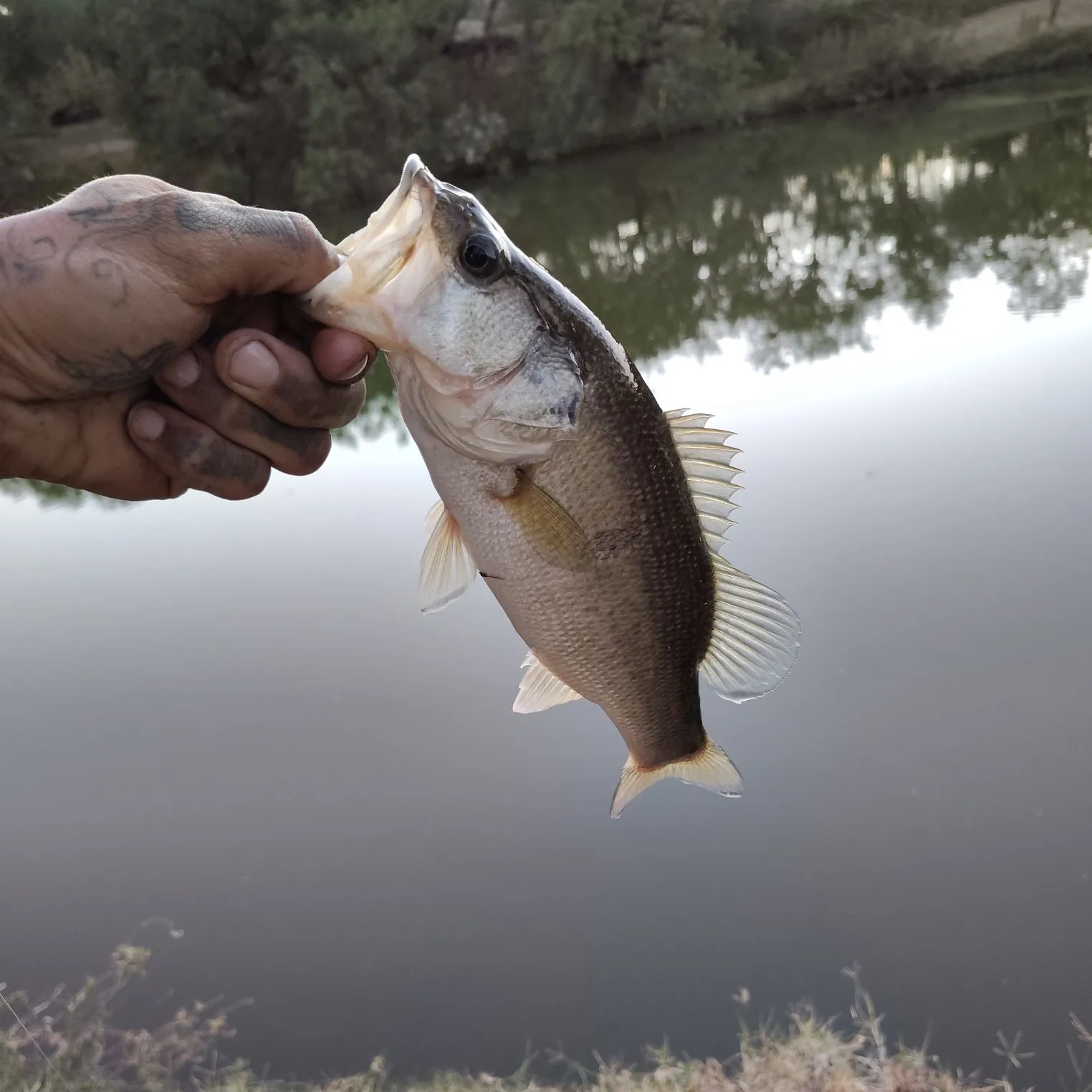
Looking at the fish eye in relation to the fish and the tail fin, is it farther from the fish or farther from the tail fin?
the tail fin

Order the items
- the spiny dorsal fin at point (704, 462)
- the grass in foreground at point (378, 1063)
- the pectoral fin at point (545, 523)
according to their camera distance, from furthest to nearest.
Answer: the grass in foreground at point (378, 1063), the spiny dorsal fin at point (704, 462), the pectoral fin at point (545, 523)

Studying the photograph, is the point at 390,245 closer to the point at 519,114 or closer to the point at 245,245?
the point at 245,245

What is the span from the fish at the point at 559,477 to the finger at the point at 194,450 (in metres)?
0.44

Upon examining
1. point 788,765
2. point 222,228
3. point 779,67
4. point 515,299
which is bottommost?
point 788,765

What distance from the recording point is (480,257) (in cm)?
167

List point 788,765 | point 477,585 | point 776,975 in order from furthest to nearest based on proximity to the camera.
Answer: point 477,585, point 788,765, point 776,975

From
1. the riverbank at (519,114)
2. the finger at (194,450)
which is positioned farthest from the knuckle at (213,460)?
the riverbank at (519,114)

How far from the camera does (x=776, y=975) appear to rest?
2.79 meters

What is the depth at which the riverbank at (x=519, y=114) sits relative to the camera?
19.3 m

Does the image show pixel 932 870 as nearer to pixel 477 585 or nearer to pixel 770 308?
pixel 477 585

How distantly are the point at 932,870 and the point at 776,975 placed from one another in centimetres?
69

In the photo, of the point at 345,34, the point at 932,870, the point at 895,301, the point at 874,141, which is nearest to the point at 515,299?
the point at 932,870

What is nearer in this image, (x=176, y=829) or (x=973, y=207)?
(x=176, y=829)

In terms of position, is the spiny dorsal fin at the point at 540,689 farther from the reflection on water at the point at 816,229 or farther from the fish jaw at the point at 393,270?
the reflection on water at the point at 816,229
